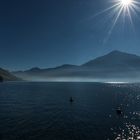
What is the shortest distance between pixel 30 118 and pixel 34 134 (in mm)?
19003

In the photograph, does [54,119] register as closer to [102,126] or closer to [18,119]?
[18,119]

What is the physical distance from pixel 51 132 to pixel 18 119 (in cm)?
1817

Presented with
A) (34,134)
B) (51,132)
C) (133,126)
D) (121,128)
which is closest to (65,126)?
(51,132)

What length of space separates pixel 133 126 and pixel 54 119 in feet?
84.1

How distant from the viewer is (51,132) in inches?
2288

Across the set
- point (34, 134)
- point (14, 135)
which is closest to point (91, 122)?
point (34, 134)

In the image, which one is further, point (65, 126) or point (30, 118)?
point (30, 118)

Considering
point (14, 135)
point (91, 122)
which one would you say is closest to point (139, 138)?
point (91, 122)

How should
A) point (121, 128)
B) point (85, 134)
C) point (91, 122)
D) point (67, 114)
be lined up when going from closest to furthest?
Answer: 1. point (85, 134)
2. point (121, 128)
3. point (91, 122)
4. point (67, 114)

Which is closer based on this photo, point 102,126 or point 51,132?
point 51,132

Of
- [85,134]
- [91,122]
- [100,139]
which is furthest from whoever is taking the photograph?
[91,122]

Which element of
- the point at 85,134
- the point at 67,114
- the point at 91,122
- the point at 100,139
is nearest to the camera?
the point at 100,139

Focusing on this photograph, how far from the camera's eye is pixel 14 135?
54000 millimetres

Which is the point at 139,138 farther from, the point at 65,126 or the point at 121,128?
the point at 65,126
